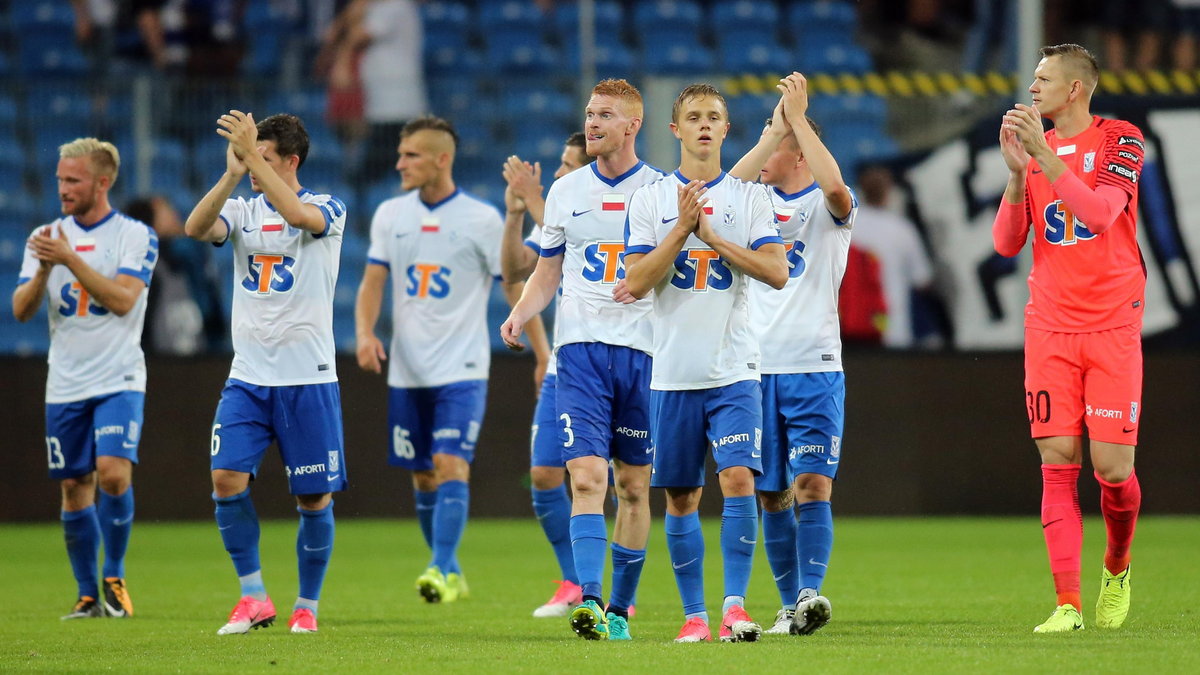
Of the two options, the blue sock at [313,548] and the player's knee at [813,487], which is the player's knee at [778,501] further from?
the blue sock at [313,548]

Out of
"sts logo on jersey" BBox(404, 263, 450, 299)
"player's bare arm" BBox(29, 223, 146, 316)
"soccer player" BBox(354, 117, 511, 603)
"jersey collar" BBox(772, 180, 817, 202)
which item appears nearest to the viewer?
"jersey collar" BBox(772, 180, 817, 202)

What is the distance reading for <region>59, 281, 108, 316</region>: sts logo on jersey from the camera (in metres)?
8.90

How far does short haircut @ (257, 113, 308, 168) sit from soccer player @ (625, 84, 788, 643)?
1946 millimetres

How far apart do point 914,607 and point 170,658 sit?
376 centimetres

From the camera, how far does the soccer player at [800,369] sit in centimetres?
738

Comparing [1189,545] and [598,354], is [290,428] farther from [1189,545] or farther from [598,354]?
[1189,545]

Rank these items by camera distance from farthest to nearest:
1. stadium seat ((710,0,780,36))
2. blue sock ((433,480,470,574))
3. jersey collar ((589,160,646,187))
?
stadium seat ((710,0,780,36)), blue sock ((433,480,470,574)), jersey collar ((589,160,646,187))

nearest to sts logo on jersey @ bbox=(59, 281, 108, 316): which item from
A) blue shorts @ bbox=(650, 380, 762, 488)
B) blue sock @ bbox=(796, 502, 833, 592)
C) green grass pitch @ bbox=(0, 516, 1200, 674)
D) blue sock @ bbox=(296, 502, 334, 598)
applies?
green grass pitch @ bbox=(0, 516, 1200, 674)

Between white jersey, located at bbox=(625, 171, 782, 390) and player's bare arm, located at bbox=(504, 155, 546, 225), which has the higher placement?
player's bare arm, located at bbox=(504, 155, 546, 225)

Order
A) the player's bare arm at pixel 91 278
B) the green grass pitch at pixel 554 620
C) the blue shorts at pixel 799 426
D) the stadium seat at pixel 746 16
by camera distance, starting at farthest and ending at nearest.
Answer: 1. the stadium seat at pixel 746 16
2. the player's bare arm at pixel 91 278
3. the blue shorts at pixel 799 426
4. the green grass pitch at pixel 554 620

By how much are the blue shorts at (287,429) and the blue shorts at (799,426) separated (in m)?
2.03

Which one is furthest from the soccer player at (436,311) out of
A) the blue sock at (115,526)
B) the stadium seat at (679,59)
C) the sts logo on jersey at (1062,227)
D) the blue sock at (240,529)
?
the stadium seat at (679,59)

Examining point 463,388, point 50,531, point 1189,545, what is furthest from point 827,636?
point 50,531

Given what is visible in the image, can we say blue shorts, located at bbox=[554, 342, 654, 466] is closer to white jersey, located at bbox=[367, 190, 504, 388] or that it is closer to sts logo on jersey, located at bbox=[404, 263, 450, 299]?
white jersey, located at bbox=[367, 190, 504, 388]
